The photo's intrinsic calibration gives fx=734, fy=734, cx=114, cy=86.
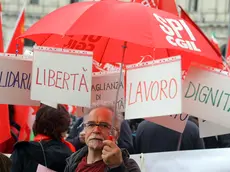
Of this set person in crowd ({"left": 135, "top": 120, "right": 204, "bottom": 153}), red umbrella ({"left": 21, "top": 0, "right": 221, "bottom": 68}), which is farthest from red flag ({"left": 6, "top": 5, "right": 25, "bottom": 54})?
red umbrella ({"left": 21, "top": 0, "right": 221, "bottom": 68})

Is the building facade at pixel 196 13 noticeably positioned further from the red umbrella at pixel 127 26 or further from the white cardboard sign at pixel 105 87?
the red umbrella at pixel 127 26

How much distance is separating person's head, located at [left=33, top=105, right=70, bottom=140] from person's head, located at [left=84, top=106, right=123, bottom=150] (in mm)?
733

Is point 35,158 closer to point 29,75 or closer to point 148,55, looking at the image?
point 29,75

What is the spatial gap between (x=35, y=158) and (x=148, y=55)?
1.10 metres

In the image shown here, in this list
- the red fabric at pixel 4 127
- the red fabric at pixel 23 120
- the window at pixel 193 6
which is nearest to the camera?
the red fabric at pixel 4 127

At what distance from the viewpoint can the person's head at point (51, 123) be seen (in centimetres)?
491

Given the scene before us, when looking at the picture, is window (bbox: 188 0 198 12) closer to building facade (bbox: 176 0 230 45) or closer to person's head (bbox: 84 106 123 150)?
building facade (bbox: 176 0 230 45)

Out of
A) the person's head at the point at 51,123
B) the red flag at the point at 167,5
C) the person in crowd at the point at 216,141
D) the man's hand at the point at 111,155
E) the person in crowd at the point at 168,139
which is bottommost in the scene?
the person in crowd at the point at 216,141

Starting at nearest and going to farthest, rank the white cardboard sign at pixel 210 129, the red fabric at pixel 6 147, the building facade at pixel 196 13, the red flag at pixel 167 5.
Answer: the white cardboard sign at pixel 210 129 < the red flag at pixel 167 5 < the red fabric at pixel 6 147 < the building facade at pixel 196 13

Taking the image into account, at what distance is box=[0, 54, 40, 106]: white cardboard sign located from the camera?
4.79 meters

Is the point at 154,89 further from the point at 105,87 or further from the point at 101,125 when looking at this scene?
the point at 105,87

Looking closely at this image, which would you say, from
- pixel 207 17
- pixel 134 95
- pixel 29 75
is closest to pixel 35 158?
pixel 29 75

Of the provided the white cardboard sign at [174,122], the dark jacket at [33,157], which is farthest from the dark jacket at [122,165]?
the white cardboard sign at [174,122]

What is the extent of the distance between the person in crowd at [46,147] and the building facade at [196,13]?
30224 mm
